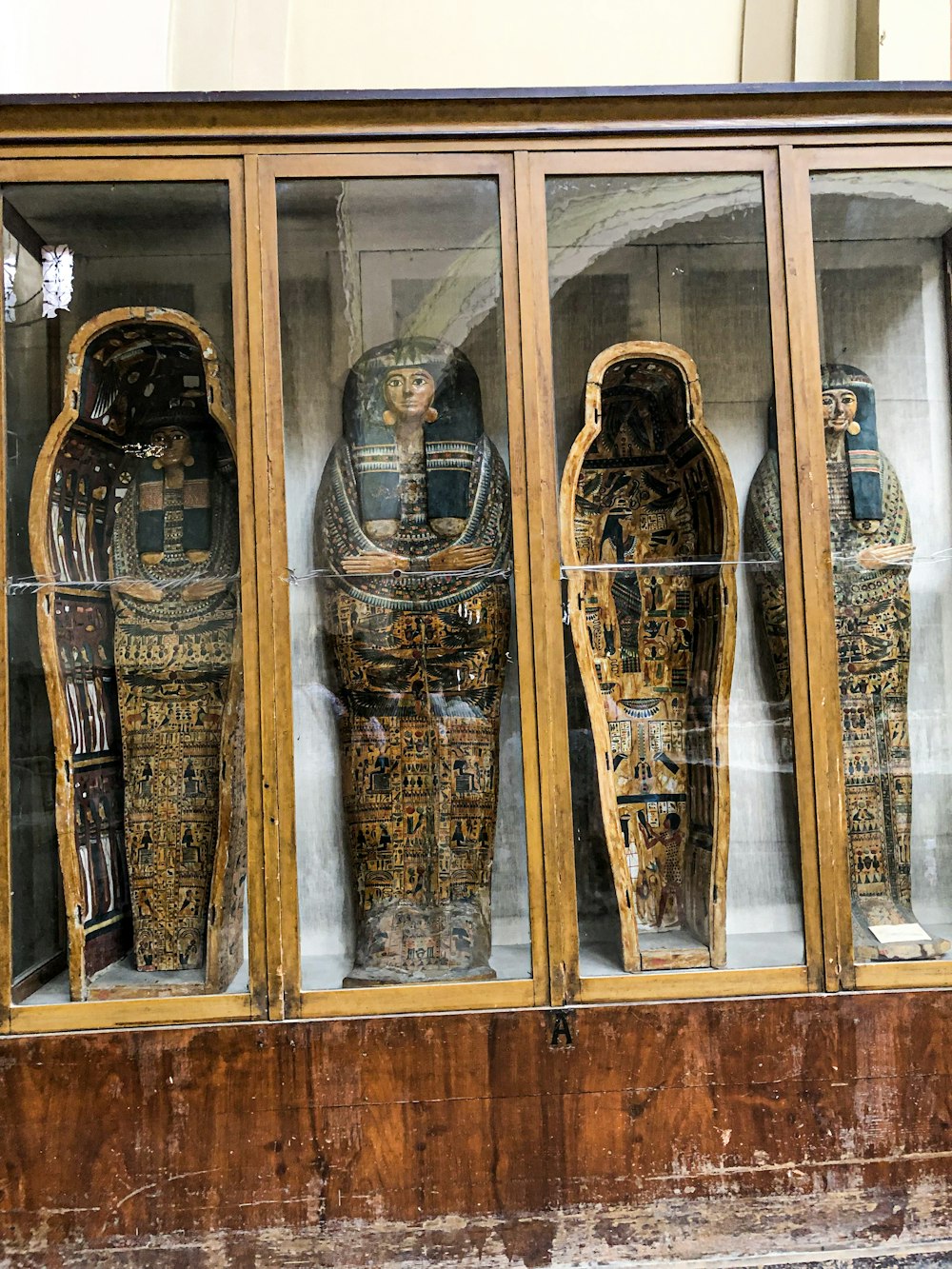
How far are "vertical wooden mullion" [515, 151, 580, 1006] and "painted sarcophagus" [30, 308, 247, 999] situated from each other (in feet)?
2.68

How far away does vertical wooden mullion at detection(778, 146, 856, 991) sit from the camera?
2.57 m

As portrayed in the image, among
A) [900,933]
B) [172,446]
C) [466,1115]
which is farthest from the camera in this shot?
[172,446]

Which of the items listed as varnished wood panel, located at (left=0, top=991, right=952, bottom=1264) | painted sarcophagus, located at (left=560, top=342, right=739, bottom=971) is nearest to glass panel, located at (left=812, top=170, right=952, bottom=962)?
painted sarcophagus, located at (left=560, top=342, right=739, bottom=971)

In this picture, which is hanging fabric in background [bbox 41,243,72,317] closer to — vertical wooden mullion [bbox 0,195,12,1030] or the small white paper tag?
vertical wooden mullion [bbox 0,195,12,1030]

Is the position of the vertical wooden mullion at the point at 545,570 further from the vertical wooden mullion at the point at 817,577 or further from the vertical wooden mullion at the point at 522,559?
the vertical wooden mullion at the point at 817,577

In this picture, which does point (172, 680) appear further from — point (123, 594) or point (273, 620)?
point (273, 620)

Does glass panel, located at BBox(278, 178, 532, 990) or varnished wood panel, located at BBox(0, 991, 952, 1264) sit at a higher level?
glass panel, located at BBox(278, 178, 532, 990)

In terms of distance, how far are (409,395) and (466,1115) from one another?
1.90 meters

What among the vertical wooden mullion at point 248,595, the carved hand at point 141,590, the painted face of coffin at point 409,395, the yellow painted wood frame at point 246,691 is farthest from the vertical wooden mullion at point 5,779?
the painted face of coffin at point 409,395

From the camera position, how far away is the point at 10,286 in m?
2.59

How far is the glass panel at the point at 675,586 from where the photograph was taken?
8.59ft

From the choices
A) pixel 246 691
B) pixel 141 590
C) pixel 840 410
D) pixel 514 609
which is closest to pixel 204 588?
pixel 141 590

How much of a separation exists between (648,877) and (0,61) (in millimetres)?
3594

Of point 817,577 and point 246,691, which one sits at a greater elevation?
point 817,577
